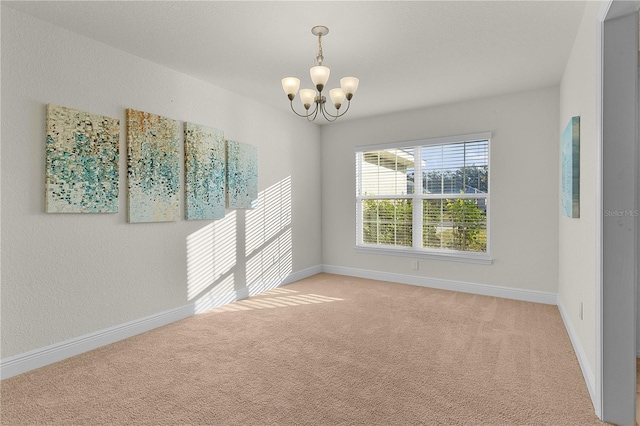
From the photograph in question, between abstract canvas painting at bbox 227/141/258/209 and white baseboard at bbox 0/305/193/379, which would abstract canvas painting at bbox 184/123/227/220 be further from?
white baseboard at bbox 0/305/193/379

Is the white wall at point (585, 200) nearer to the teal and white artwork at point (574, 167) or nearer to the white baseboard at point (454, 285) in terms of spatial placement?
the teal and white artwork at point (574, 167)

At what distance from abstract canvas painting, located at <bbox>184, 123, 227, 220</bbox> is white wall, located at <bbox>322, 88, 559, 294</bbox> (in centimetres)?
265

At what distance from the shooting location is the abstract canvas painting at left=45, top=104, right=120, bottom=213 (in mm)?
2666

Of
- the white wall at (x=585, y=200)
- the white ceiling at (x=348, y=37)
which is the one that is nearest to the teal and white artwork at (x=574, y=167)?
the white wall at (x=585, y=200)

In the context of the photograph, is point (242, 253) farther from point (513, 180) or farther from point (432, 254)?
point (513, 180)

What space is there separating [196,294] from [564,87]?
4.56 m

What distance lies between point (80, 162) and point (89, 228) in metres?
0.55

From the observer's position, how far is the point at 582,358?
252cm

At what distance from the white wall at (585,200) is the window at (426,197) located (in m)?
1.48

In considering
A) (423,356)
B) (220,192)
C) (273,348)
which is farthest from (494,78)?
(273,348)

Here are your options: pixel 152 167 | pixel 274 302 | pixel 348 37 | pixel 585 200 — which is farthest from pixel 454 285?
pixel 152 167

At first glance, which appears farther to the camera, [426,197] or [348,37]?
[426,197]

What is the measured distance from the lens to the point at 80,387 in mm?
2326

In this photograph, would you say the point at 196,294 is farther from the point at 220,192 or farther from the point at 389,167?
the point at 389,167
